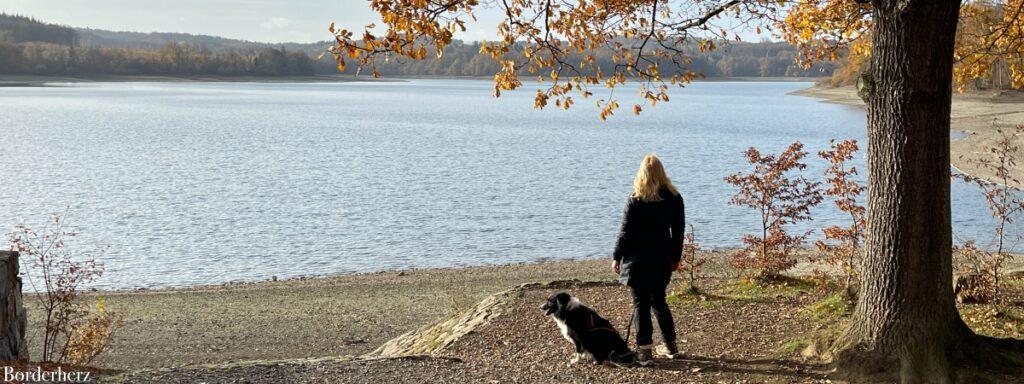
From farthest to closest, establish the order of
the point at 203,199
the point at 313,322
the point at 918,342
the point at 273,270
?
the point at 203,199 → the point at 273,270 → the point at 313,322 → the point at 918,342

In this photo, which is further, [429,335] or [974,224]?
[974,224]

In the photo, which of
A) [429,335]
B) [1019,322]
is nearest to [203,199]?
[429,335]

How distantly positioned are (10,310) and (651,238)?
525cm

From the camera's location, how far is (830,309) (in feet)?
30.6

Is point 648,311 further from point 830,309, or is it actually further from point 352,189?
point 352,189

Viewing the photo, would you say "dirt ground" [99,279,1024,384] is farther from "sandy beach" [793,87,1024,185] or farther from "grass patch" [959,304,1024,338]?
"sandy beach" [793,87,1024,185]

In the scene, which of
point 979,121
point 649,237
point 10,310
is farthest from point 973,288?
point 979,121

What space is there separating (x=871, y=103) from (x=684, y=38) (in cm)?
277

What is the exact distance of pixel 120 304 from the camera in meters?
15.8

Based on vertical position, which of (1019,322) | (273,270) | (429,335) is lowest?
(273,270)

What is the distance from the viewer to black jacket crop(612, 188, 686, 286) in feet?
24.6

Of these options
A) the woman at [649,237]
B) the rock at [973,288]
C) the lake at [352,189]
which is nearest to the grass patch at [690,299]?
the rock at [973,288]

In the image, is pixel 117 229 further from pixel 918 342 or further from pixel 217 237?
pixel 918 342

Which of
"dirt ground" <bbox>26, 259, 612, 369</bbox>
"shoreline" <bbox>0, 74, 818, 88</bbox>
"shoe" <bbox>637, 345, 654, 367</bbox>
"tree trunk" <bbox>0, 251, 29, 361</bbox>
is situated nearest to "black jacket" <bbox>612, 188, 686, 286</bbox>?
"shoe" <bbox>637, 345, 654, 367</bbox>
